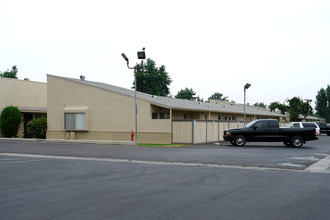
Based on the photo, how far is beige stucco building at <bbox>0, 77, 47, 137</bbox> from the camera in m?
36.2

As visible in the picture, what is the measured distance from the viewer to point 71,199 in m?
7.38

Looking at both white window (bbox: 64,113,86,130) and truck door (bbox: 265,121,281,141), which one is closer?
truck door (bbox: 265,121,281,141)

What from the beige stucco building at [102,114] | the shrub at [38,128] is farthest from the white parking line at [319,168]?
the shrub at [38,128]

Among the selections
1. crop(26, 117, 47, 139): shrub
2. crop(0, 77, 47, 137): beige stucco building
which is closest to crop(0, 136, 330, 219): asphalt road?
crop(26, 117, 47, 139): shrub

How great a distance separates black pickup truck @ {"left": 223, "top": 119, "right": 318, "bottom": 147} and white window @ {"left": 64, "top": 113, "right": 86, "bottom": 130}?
12.7 meters

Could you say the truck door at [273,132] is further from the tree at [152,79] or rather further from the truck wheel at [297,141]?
the tree at [152,79]

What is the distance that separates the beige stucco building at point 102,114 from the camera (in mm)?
27031

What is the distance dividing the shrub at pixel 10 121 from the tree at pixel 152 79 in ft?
97.4

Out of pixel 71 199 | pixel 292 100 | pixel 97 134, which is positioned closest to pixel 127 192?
pixel 71 199

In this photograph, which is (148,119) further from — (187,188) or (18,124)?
(187,188)

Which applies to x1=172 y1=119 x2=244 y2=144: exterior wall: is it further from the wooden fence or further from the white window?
the white window

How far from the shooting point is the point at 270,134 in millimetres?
23844

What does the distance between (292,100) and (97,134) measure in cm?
4955

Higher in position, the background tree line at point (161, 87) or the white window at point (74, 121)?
the background tree line at point (161, 87)
